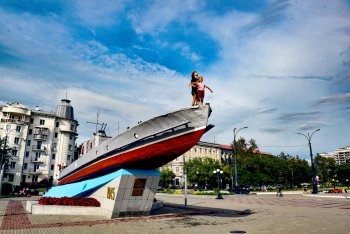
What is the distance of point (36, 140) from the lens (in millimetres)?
58719

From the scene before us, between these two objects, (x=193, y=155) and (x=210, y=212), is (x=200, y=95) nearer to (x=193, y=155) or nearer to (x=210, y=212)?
(x=210, y=212)

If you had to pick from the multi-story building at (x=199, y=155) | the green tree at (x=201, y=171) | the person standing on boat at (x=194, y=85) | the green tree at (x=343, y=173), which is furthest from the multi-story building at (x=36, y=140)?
the green tree at (x=343, y=173)

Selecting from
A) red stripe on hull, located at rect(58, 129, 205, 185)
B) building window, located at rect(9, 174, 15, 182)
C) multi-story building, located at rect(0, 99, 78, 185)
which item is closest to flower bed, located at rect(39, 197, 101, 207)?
red stripe on hull, located at rect(58, 129, 205, 185)

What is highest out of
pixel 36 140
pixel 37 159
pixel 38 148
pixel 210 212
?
pixel 36 140

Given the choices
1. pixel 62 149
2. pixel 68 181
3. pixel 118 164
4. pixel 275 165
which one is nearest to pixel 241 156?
pixel 275 165

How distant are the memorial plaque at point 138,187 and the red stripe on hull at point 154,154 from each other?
36.3 inches

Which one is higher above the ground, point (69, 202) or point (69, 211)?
point (69, 202)

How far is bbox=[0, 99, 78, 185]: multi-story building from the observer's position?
54.8 meters

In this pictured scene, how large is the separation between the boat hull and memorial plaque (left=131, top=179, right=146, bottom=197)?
0.92m

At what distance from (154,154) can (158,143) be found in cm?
90

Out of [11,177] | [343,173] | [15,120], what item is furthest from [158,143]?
[343,173]

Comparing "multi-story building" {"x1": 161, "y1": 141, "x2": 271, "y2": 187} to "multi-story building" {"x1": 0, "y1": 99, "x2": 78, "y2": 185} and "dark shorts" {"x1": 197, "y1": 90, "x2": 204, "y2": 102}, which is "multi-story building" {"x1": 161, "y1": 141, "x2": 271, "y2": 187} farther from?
"dark shorts" {"x1": 197, "y1": 90, "x2": 204, "y2": 102}

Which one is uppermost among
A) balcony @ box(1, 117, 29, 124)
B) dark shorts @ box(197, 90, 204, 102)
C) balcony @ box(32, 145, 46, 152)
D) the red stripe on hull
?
balcony @ box(1, 117, 29, 124)

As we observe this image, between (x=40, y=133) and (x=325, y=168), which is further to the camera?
(x=325, y=168)
